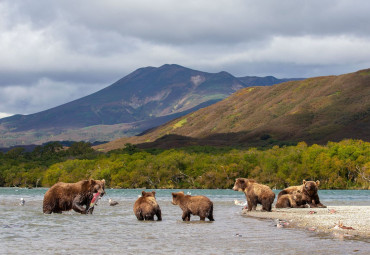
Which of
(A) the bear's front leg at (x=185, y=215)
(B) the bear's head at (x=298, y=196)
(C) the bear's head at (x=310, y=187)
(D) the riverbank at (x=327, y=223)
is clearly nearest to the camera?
(D) the riverbank at (x=327, y=223)

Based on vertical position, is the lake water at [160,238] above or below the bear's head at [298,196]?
below

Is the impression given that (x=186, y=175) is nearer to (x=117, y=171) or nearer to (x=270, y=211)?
(x=117, y=171)

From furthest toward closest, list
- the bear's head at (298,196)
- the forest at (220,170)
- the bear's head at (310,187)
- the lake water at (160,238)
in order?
the forest at (220,170)
the bear's head at (298,196)
the bear's head at (310,187)
the lake water at (160,238)

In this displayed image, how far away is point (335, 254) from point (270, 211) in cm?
1785

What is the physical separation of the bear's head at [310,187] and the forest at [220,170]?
307 feet

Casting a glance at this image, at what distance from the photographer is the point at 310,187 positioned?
38.1m

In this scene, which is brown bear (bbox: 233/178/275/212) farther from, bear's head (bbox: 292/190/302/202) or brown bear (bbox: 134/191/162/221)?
brown bear (bbox: 134/191/162/221)

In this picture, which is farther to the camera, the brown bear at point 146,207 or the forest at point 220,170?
the forest at point 220,170

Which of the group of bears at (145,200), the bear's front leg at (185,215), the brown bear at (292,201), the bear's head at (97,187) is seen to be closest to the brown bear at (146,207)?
the group of bears at (145,200)

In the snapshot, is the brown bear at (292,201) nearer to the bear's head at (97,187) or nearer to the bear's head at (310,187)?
the bear's head at (310,187)

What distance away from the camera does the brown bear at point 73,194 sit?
104 feet

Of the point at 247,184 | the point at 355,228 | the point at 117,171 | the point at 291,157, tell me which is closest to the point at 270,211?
the point at 247,184

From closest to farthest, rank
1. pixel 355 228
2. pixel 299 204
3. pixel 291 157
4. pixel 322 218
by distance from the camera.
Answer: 1. pixel 355 228
2. pixel 322 218
3. pixel 299 204
4. pixel 291 157

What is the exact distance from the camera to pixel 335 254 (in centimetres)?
1812
